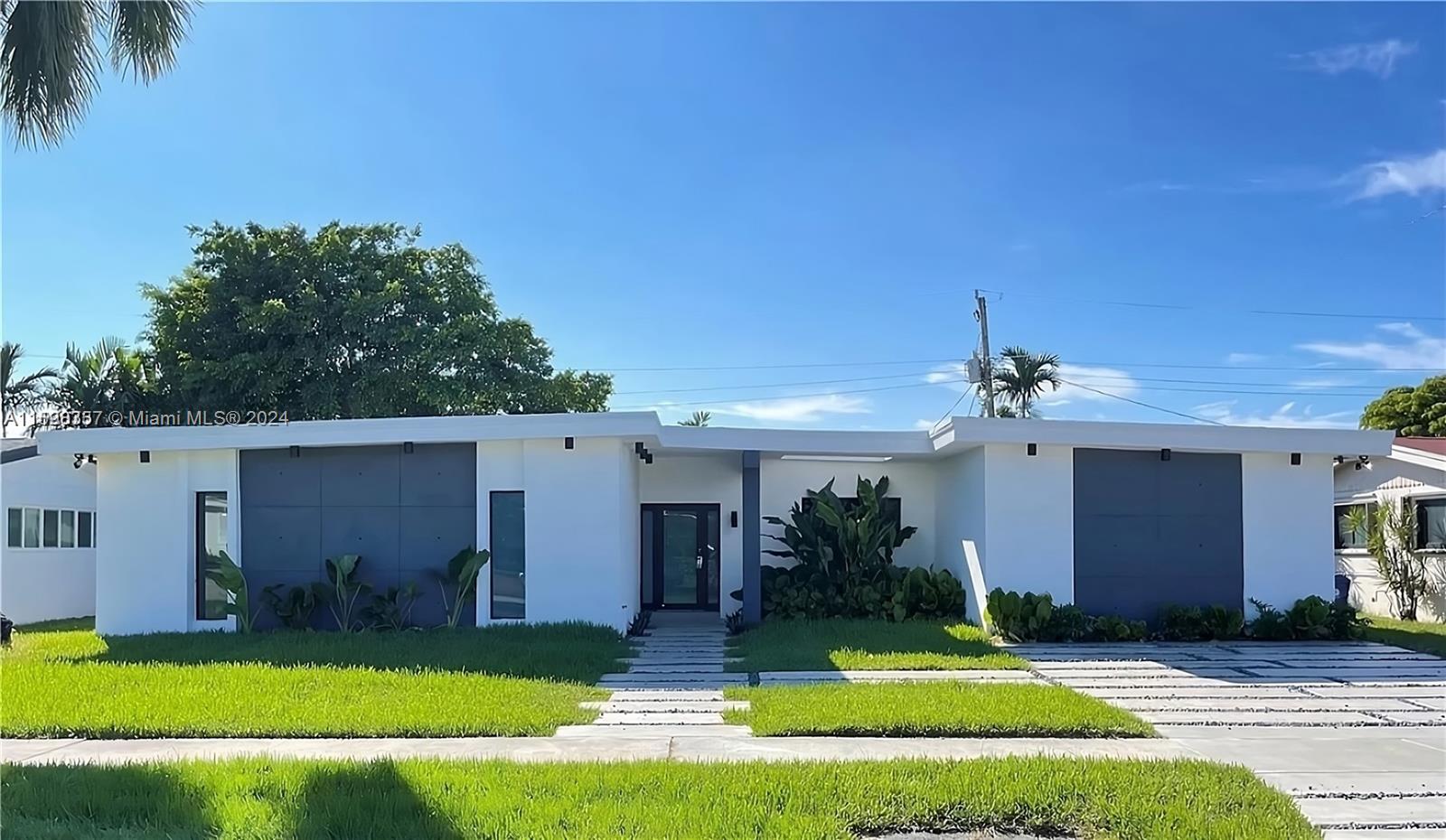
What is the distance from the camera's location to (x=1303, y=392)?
29.3 meters

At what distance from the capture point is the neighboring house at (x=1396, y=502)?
17.4 metres

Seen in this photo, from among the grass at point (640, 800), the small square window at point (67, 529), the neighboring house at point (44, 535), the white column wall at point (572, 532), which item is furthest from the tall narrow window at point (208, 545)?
the small square window at point (67, 529)

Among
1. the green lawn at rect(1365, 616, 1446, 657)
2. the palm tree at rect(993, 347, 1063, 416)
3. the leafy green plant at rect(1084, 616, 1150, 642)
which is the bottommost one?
the green lawn at rect(1365, 616, 1446, 657)

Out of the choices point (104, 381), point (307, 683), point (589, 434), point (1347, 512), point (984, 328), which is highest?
point (984, 328)

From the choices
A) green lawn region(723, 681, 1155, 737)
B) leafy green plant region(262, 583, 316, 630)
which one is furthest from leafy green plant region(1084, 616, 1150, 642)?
leafy green plant region(262, 583, 316, 630)

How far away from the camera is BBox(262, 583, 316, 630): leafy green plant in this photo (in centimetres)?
1401

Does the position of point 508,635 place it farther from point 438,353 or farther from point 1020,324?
point 1020,324

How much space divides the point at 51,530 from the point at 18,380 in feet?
15.3

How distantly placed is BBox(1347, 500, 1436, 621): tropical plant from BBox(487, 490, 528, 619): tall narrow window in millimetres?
13815

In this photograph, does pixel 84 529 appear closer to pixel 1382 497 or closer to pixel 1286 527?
pixel 1286 527

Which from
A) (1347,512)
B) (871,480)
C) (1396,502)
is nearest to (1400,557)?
(1396,502)

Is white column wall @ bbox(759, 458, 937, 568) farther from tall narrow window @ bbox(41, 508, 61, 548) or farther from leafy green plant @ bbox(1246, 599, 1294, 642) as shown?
tall narrow window @ bbox(41, 508, 61, 548)

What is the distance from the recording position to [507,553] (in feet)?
46.5

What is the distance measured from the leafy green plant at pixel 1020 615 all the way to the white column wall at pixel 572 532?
4.71 m
